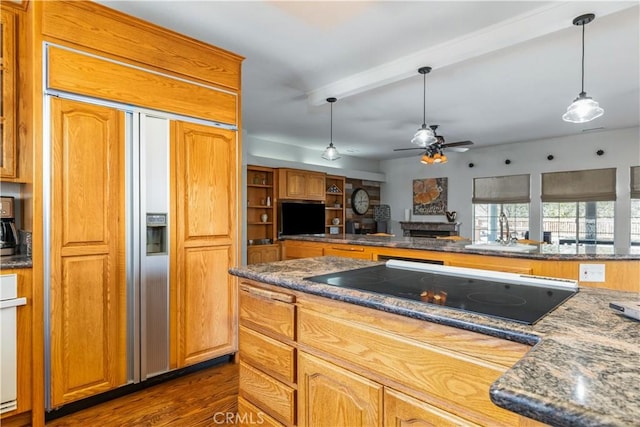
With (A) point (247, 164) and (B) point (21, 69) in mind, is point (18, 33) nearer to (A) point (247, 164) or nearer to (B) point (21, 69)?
(B) point (21, 69)

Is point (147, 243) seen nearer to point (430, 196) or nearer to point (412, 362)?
point (412, 362)

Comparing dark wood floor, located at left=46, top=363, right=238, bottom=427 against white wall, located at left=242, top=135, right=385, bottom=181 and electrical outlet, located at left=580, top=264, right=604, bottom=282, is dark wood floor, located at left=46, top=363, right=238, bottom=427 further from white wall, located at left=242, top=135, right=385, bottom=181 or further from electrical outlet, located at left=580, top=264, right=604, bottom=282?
white wall, located at left=242, top=135, right=385, bottom=181

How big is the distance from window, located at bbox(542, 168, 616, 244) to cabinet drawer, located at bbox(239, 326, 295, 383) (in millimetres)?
6694

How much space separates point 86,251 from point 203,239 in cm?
76

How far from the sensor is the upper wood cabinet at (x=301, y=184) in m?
6.51

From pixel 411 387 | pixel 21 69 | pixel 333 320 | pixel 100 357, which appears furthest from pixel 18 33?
pixel 411 387

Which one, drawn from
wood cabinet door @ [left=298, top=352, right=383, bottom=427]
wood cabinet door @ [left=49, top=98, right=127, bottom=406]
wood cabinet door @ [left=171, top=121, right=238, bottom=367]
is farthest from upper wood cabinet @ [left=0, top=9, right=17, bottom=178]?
wood cabinet door @ [left=298, top=352, right=383, bottom=427]

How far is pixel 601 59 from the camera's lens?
10.2 feet

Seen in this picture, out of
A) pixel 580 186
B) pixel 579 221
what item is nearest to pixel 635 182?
pixel 580 186

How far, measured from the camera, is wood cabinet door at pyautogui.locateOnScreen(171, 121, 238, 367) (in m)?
2.53

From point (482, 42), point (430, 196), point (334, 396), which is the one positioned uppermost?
point (482, 42)

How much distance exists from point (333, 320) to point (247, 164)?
16.2ft

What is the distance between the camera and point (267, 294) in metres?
1.64

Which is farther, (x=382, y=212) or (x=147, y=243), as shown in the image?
(x=382, y=212)
